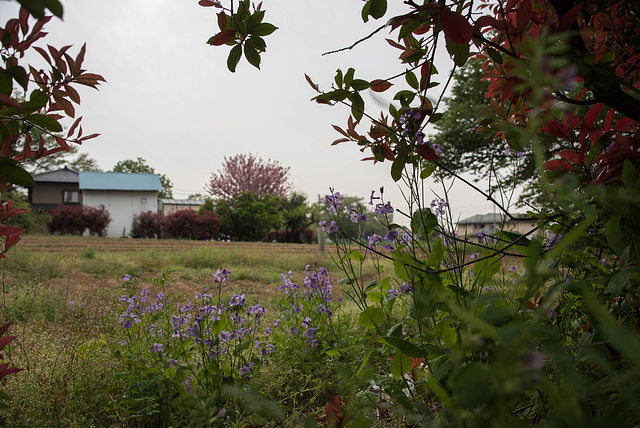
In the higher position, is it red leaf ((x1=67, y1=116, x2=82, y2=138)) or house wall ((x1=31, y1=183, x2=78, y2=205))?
house wall ((x1=31, y1=183, x2=78, y2=205))

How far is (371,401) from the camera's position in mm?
1157

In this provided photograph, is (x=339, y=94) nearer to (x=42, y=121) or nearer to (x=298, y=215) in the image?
(x=42, y=121)

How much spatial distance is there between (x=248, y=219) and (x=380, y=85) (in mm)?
18799

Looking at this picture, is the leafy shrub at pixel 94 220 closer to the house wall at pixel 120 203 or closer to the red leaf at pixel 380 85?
the house wall at pixel 120 203

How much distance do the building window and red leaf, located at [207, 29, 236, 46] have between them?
31.7m

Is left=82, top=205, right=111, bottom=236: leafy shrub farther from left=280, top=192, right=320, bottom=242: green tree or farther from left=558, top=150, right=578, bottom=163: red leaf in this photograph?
left=558, top=150, right=578, bottom=163: red leaf

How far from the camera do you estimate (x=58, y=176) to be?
89.9ft

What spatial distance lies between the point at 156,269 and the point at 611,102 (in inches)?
270

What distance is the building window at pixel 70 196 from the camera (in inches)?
1064

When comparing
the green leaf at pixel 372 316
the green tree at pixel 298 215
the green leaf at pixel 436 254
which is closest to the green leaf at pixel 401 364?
the green leaf at pixel 372 316

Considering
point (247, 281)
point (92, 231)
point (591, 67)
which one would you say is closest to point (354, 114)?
point (591, 67)

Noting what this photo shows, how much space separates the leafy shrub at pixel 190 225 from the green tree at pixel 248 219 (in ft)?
4.84

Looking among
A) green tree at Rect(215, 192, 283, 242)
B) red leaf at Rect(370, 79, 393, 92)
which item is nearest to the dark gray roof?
green tree at Rect(215, 192, 283, 242)

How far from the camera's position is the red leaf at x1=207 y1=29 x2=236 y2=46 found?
0.96 metres
